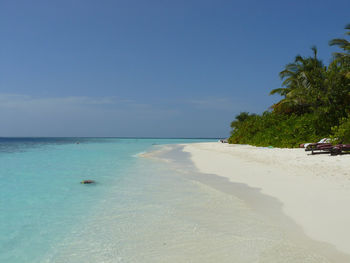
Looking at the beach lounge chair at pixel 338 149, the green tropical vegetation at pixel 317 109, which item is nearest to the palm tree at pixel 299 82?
the green tropical vegetation at pixel 317 109

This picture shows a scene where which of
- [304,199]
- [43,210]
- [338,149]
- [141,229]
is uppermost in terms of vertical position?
[338,149]

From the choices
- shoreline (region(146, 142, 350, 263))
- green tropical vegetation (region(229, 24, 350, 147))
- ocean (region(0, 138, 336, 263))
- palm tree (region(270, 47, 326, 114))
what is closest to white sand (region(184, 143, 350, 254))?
shoreline (region(146, 142, 350, 263))

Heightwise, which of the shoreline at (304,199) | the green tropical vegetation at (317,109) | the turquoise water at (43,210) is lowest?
the turquoise water at (43,210)

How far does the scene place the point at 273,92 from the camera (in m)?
33.7

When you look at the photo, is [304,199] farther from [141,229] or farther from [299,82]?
[299,82]

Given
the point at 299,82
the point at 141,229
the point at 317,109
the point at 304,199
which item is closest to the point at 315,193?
the point at 304,199

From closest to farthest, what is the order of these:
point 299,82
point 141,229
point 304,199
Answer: point 141,229
point 304,199
point 299,82

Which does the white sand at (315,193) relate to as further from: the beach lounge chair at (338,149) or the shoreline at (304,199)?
the beach lounge chair at (338,149)

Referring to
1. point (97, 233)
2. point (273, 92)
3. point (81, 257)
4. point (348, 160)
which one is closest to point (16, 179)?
point (97, 233)

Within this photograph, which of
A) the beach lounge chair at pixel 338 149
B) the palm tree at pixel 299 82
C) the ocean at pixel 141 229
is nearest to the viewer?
the ocean at pixel 141 229

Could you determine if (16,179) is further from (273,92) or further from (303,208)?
(273,92)

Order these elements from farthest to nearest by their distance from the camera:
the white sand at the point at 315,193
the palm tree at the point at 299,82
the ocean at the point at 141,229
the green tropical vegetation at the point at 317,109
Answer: the palm tree at the point at 299,82, the green tropical vegetation at the point at 317,109, the white sand at the point at 315,193, the ocean at the point at 141,229

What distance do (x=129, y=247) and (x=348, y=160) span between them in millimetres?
10106

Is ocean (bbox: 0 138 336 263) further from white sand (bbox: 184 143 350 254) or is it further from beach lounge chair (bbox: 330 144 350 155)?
beach lounge chair (bbox: 330 144 350 155)
